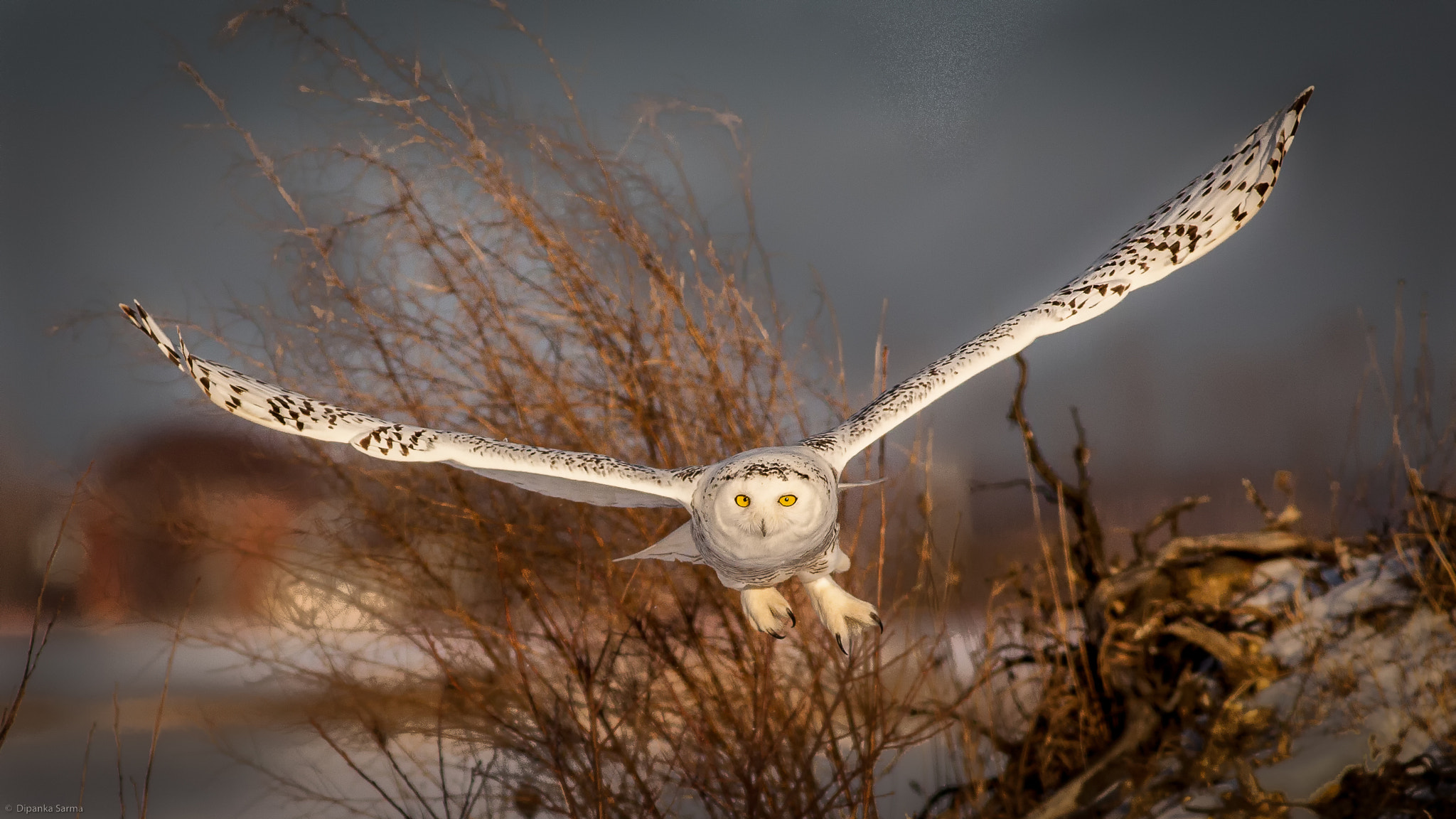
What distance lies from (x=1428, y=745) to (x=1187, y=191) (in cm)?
183

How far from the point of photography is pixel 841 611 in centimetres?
172

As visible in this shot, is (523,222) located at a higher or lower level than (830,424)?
higher

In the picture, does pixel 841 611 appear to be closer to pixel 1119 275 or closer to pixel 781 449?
pixel 781 449

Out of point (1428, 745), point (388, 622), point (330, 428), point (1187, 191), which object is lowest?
point (1428, 745)

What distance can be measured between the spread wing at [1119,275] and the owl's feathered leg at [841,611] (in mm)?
301

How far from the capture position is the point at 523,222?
188 cm

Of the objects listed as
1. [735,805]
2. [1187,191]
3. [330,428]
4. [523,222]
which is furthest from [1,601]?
[1187,191]

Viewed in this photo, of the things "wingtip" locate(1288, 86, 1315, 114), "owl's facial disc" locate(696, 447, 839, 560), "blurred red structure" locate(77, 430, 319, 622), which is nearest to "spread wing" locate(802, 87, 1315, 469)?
"wingtip" locate(1288, 86, 1315, 114)

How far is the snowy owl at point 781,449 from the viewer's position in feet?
4.61

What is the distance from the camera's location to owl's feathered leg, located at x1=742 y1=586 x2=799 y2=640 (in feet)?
5.43

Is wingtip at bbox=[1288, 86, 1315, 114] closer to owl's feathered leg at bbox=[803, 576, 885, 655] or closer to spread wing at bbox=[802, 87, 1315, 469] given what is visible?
spread wing at bbox=[802, 87, 1315, 469]

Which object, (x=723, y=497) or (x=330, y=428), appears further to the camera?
(x=330, y=428)

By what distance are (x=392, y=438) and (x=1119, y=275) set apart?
1450 millimetres

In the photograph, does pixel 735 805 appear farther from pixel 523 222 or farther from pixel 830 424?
pixel 523 222
